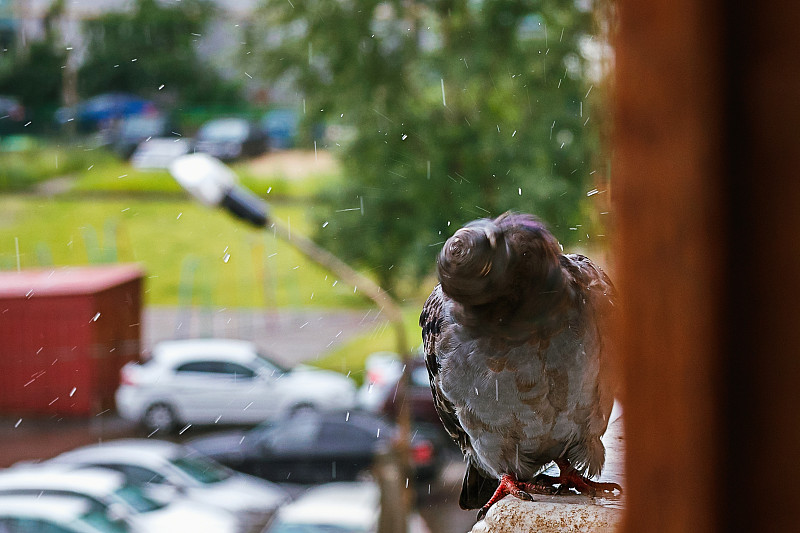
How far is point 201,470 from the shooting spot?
6.39 meters

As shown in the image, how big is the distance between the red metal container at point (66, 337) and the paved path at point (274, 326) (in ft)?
4.00

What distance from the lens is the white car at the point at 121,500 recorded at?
5.40 metres

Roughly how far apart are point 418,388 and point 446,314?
614cm

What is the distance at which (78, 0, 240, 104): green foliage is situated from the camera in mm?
9836

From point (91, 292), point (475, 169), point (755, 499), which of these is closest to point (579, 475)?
point (755, 499)

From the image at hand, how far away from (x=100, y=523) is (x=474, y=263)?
4732mm

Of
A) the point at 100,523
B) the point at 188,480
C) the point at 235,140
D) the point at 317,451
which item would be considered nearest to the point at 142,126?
the point at 235,140

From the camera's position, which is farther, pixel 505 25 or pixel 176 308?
pixel 176 308

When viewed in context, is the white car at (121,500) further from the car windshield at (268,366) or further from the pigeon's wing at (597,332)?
the pigeon's wing at (597,332)

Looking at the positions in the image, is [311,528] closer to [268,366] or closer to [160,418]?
[268,366]

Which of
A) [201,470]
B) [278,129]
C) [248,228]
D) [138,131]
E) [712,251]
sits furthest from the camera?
[138,131]

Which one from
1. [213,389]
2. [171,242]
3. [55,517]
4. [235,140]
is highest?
[235,140]

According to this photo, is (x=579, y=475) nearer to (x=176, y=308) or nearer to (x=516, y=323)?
(x=516, y=323)

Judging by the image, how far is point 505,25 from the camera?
21.7 ft
